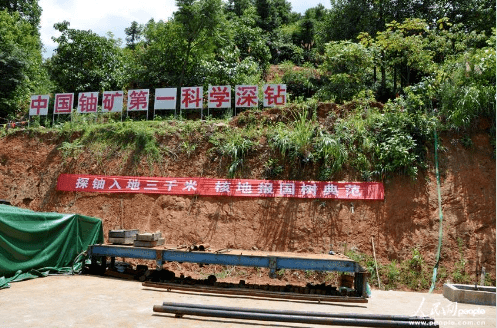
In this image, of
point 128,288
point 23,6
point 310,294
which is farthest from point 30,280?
point 23,6

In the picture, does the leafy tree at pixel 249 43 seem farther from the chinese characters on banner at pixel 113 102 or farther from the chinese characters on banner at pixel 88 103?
the chinese characters on banner at pixel 88 103

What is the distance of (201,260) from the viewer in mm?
Result: 8688

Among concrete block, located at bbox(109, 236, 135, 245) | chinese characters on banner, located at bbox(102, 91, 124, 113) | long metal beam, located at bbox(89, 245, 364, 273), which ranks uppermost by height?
chinese characters on banner, located at bbox(102, 91, 124, 113)

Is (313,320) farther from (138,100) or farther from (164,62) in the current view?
(164,62)

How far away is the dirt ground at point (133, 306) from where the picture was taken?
5.66 metres

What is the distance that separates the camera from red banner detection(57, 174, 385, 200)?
1174 cm

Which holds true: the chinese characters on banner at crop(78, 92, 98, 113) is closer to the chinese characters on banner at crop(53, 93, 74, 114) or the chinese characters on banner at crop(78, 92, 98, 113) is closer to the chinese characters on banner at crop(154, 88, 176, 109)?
the chinese characters on banner at crop(53, 93, 74, 114)

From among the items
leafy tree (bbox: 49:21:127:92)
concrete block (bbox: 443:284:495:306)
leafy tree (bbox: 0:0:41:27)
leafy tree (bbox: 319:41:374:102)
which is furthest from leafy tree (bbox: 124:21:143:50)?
concrete block (bbox: 443:284:495:306)

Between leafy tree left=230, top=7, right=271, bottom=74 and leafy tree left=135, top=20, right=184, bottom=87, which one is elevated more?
leafy tree left=230, top=7, right=271, bottom=74

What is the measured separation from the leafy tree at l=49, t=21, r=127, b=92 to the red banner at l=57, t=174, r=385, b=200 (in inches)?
306

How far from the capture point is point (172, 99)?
15859mm

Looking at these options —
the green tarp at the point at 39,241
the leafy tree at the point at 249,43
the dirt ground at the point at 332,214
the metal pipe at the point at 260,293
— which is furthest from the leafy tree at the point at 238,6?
the metal pipe at the point at 260,293

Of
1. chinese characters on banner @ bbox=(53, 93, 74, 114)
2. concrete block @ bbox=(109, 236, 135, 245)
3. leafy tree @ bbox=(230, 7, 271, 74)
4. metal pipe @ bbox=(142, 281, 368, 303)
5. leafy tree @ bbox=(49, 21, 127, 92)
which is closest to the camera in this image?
Result: metal pipe @ bbox=(142, 281, 368, 303)

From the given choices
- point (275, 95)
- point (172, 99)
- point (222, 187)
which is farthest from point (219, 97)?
point (222, 187)
